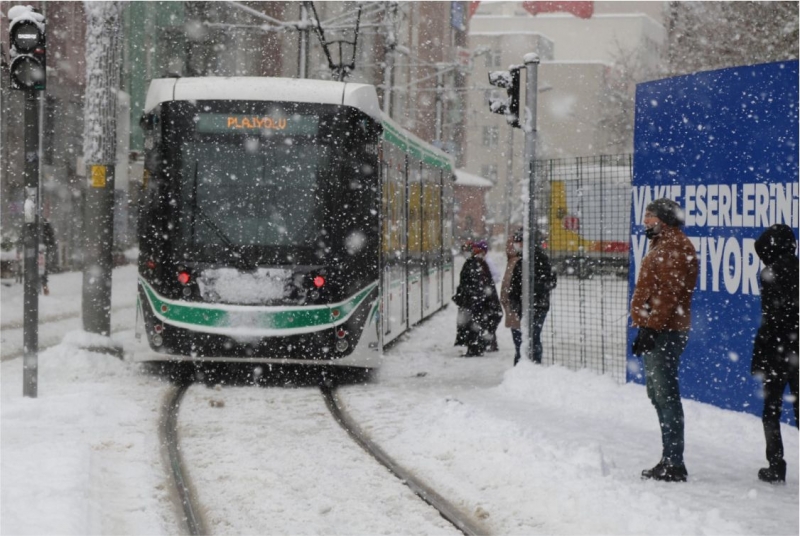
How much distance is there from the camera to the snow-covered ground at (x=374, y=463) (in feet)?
22.2

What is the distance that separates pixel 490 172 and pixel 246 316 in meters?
78.8

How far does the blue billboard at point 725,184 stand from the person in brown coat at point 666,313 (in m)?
2.38

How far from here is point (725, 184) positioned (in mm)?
10648

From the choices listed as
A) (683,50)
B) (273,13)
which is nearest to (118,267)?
(273,13)

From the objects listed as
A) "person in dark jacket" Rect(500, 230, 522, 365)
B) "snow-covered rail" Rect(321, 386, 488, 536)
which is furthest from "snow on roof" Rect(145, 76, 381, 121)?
"snow-covered rail" Rect(321, 386, 488, 536)

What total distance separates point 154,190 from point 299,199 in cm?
153

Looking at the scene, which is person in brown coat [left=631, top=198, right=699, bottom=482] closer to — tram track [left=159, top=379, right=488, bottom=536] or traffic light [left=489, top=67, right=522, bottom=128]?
tram track [left=159, top=379, right=488, bottom=536]

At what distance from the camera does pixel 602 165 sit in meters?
11.6

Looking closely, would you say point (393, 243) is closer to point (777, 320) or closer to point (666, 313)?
point (666, 313)

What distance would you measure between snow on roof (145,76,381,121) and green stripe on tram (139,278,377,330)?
2.10 metres

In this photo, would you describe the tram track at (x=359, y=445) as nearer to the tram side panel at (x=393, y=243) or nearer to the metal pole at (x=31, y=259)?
the metal pole at (x=31, y=259)

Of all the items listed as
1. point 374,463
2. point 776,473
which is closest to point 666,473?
point 776,473

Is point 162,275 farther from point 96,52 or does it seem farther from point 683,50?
point 683,50

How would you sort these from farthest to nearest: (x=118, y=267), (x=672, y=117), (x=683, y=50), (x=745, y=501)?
(x=683, y=50) < (x=118, y=267) < (x=672, y=117) < (x=745, y=501)
